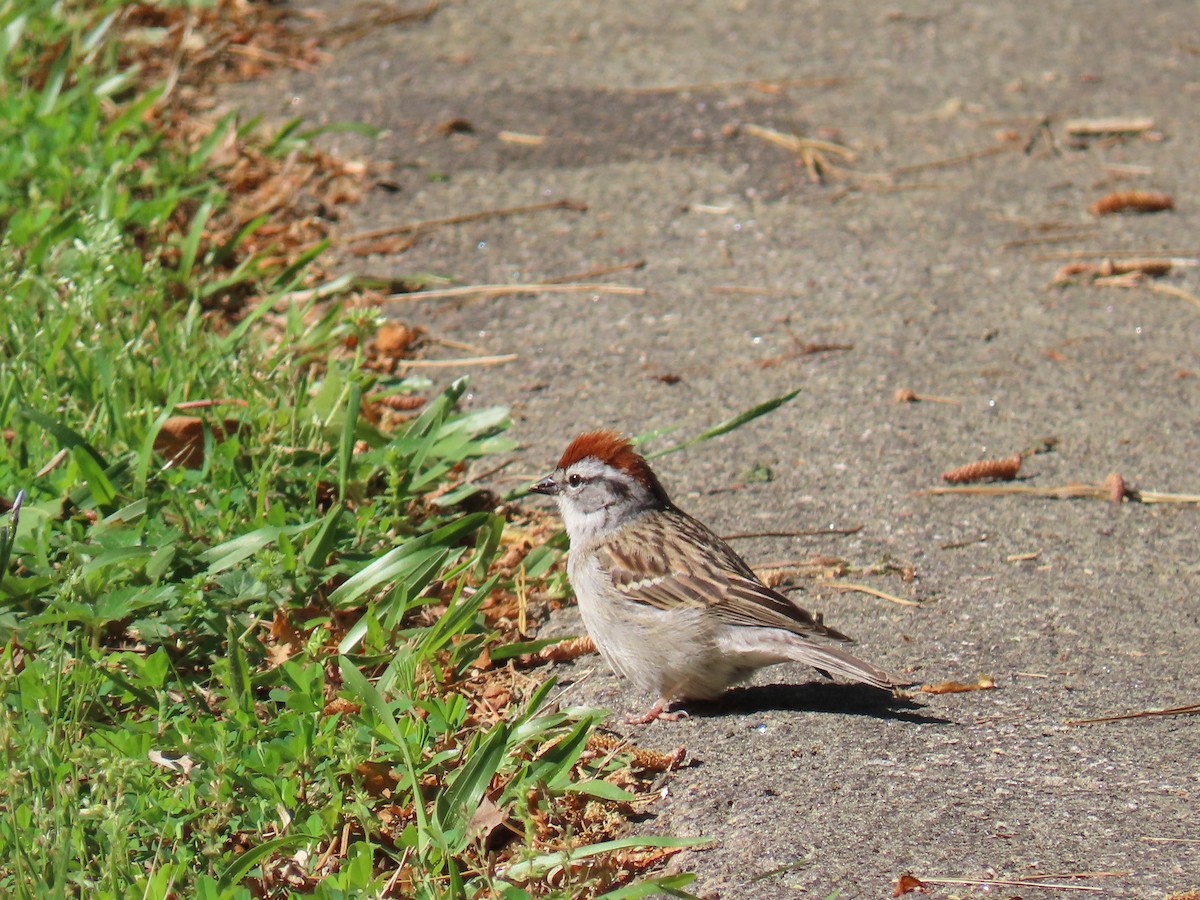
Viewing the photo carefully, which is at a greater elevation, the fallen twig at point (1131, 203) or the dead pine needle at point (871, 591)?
the fallen twig at point (1131, 203)

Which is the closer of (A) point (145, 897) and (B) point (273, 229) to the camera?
(A) point (145, 897)

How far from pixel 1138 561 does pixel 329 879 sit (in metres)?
3.06

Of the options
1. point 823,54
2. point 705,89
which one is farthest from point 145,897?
point 823,54

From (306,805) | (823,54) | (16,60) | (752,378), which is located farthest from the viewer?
(823,54)

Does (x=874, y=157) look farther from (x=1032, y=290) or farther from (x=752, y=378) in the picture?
(x=752, y=378)

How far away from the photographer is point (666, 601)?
4508 millimetres

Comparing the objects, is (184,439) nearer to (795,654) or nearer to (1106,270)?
(795,654)

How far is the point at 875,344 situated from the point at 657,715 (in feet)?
9.04

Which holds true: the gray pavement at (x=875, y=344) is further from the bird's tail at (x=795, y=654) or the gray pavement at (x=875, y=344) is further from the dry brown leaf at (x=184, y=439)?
the dry brown leaf at (x=184, y=439)

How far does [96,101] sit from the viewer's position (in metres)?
7.28

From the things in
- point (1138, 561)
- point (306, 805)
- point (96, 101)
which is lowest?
point (1138, 561)

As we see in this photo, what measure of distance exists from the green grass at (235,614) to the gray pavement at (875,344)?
1.49 feet

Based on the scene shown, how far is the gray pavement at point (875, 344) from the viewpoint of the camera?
12.3 feet

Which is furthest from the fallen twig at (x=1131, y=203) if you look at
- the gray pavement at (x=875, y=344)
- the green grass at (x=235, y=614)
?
the green grass at (x=235, y=614)
